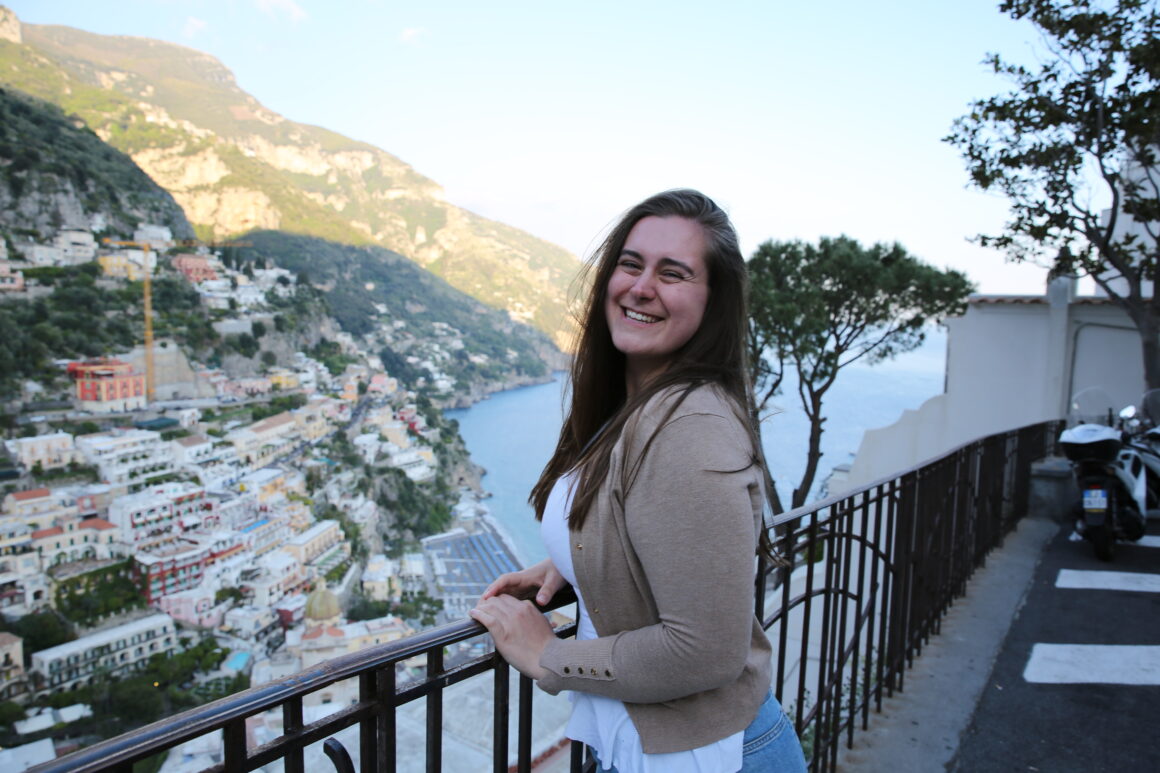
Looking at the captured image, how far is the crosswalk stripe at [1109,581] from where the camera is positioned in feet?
12.9

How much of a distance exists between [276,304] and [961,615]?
49320 millimetres

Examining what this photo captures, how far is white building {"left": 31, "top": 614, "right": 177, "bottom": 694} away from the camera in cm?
2072

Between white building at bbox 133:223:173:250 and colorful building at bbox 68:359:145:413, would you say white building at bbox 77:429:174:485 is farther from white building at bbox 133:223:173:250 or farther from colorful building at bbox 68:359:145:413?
white building at bbox 133:223:173:250

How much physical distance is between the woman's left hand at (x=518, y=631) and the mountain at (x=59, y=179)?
4661 cm

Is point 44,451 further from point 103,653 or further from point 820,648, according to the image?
point 820,648

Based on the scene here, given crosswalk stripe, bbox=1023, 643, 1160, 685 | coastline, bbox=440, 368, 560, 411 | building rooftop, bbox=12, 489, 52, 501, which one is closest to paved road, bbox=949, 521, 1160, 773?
crosswalk stripe, bbox=1023, 643, 1160, 685

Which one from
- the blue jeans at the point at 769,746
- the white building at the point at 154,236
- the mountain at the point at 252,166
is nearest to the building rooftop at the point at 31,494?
the white building at the point at 154,236

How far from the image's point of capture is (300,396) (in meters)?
40.4

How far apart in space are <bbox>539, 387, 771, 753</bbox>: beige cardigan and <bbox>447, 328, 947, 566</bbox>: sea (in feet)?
38.5

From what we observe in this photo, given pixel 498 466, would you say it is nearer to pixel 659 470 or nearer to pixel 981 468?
pixel 981 468

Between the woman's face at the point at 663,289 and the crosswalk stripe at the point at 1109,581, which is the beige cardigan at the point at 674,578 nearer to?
the woman's face at the point at 663,289

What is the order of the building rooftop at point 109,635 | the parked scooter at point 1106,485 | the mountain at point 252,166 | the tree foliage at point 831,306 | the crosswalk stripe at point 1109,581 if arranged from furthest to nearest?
the mountain at point 252,166
the building rooftop at point 109,635
the tree foliage at point 831,306
the parked scooter at point 1106,485
the crosswalk stripe at point 1109,581

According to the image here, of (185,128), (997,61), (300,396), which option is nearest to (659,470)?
(997,61)

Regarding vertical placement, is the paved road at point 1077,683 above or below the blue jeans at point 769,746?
below
